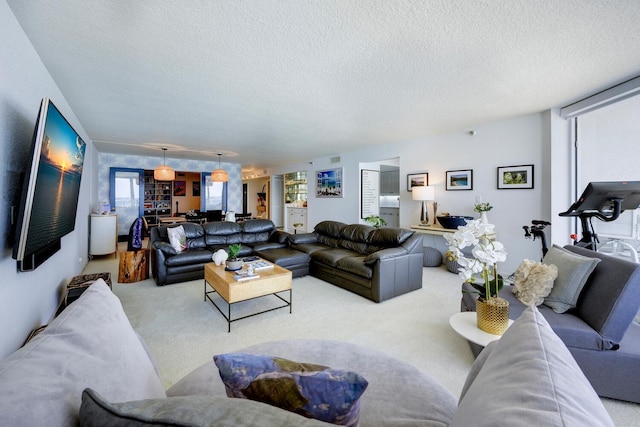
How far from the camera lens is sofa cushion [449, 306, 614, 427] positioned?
1.56 feet

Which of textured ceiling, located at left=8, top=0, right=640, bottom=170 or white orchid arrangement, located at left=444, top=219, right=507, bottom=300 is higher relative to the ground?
textured ceiling, located at left=8, top=0, right=640, bottom=170

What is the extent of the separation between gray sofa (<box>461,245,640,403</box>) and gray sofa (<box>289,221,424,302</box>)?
5.56 feet

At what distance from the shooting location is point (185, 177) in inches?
424

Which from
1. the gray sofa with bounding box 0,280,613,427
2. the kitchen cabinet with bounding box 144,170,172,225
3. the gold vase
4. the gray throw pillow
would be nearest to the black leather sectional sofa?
the gold vase

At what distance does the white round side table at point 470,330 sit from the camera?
168 cm

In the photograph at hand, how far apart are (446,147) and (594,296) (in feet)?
11.9

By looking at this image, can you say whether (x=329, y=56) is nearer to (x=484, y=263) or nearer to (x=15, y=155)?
(x=484, y=263)

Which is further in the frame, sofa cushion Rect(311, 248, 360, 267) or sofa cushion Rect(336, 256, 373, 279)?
sofa cushion Rect(311, 248, 360, 267)

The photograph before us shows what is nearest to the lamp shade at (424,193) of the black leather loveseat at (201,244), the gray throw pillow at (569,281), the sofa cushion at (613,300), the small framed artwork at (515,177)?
the small framed artwork at (515,177)

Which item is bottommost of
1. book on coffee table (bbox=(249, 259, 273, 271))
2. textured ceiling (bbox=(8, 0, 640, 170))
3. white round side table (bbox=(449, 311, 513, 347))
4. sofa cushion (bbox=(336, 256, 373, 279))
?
white round side table (bbox=(449, 311, 513, 347))

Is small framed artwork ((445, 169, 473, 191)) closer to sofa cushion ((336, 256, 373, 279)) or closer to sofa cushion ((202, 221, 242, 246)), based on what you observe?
sofa cushion ((336, 256, 373, 279))

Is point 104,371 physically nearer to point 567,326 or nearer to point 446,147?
point 567,326

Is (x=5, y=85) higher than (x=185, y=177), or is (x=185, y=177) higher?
(x=185, y=177)

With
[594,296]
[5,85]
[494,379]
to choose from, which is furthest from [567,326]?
[5,85]
